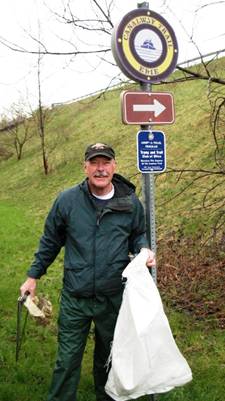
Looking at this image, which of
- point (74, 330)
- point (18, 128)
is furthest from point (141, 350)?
point (18, 128)

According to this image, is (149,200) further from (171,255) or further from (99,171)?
(171,255)

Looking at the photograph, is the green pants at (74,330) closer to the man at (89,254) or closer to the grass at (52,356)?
the man at (89,254)

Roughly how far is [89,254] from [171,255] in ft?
15.4

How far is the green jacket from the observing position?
3361mm

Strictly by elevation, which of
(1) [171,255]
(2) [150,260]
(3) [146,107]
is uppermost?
(3) [146,107]

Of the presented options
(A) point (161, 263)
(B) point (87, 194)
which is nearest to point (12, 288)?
(A) point (161, 263)

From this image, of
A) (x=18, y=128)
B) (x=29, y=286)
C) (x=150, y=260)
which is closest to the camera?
(x=150, y=260)

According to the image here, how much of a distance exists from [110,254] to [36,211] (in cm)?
1426

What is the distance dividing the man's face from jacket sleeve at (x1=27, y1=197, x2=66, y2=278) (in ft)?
1.02

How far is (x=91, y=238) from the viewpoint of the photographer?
3363mm

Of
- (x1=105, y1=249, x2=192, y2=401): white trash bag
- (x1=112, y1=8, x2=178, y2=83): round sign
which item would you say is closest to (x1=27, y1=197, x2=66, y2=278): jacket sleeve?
(x1=105, y1=249, x2=192, y2=401): white trash bag

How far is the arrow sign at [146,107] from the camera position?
336 cm

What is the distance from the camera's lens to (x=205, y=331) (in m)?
5.56

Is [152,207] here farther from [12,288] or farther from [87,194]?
[12,288]
